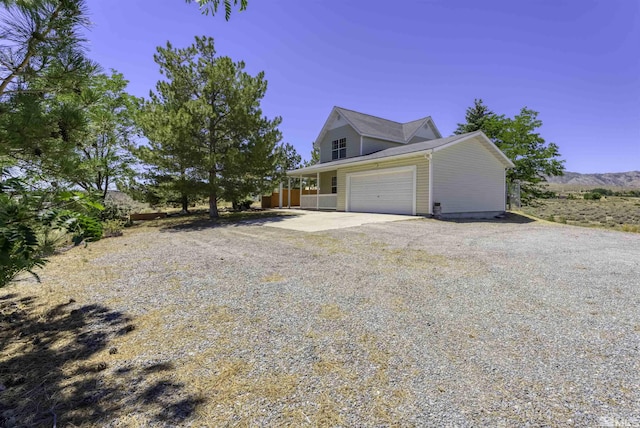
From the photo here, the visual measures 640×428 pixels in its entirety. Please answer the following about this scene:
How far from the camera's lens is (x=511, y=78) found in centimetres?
1708

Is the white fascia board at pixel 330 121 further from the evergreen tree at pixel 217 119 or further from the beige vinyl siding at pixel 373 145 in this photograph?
the evergreen tree at pixel 217 119

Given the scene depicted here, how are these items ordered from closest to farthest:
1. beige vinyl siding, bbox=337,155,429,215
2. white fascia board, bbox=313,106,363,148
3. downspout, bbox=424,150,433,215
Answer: downspout, bbox=424,150,433,215 < beige vinyl siding, bbox=337,155,429,215 < white fascia board, bbox=313,106,363,148

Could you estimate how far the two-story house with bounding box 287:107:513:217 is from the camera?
1368cm

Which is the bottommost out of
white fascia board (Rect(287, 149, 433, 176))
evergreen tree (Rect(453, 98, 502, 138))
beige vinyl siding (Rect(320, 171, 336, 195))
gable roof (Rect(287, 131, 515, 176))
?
beige vinyl siding (Rect(320, 171, 336, 195))

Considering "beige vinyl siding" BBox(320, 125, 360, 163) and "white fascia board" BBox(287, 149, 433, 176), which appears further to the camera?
"beige vinyl siding" BBox(320, 125, 360, 163)

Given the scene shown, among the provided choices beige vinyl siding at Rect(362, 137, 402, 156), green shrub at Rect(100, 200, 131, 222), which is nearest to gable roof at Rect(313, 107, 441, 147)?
beige vinyl siding at Rect(362, 137, 402, 156)

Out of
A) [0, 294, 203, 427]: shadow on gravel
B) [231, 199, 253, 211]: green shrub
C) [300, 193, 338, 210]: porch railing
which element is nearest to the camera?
[0, 294, 203, 427]: shadow on gravel

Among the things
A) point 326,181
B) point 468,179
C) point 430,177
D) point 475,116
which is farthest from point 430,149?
point 475,116

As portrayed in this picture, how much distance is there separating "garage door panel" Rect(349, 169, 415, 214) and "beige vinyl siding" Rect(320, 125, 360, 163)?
3.55 metres

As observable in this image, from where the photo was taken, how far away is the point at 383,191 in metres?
15.4

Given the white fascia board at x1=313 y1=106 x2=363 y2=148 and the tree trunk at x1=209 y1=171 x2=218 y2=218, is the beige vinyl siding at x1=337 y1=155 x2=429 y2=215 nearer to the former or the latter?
the white fascia board at x1=313 y1=106 x2=363 y2=148

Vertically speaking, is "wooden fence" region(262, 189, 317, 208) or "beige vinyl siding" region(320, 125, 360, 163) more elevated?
"beige vinyl siding" region(320, 125, 360, 163)

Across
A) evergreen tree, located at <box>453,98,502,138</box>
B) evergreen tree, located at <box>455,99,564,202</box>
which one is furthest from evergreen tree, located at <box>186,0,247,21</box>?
evergreen tree, located at <box>453,98,502,138</box>

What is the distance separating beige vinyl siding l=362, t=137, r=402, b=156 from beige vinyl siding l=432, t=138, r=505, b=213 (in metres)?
6.18
